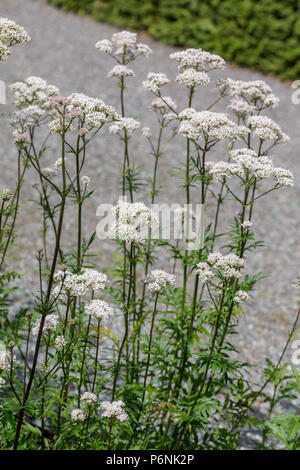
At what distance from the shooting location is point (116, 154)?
8.83m

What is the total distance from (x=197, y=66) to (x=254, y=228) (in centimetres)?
461

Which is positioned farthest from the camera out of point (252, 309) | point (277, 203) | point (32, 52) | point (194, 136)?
point (32, 52)

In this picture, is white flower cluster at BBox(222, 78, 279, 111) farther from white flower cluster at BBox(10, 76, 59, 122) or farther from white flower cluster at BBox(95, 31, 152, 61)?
white flower cluster at BBox(10, 76, 59, 122)

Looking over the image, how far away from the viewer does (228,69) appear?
12359mm

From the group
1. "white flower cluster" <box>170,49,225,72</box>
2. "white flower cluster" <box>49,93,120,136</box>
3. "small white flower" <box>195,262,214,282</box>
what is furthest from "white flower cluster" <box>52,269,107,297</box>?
"white flower cluster" <box>170,49,225,72</box>

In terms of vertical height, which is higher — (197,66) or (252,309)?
(197,66)

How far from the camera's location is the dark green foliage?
11.5 metres

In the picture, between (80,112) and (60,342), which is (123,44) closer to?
(80,112)

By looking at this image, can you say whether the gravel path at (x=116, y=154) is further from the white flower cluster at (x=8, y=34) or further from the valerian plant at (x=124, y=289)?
the white flower cluster at (x=8, y=34)

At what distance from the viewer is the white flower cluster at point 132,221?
8.34ft

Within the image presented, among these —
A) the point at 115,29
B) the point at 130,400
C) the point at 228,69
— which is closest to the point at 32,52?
the point at 115,29

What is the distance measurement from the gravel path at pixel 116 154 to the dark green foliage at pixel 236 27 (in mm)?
344

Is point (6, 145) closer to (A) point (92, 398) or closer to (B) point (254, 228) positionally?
(B) point (254, 228)
